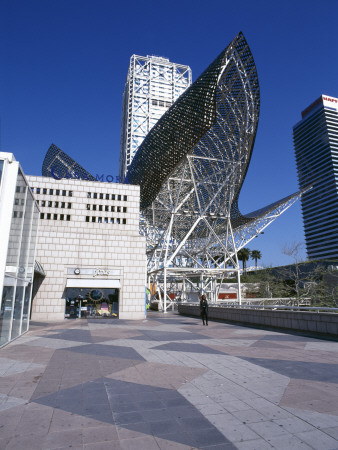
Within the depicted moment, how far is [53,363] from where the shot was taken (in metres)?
8.48

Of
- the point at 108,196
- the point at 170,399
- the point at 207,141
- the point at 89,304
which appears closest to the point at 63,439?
the point at 170,399

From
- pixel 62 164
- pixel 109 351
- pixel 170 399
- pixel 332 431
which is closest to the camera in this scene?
pixel 332 431

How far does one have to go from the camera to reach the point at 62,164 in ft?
170

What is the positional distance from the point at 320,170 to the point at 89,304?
17274 centimetres

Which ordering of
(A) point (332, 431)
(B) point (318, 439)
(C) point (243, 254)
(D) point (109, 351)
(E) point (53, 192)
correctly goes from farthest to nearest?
(C) point (243, 254) < (E) point (53, 192) < (D) point (109, 351) < (A) point (332, 431) < (B) point (318, 439)

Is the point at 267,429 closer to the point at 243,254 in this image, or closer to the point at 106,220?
the point at 106,220

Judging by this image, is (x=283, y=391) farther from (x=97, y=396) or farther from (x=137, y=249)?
(x=137, y=249)

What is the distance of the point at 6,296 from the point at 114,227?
1954 centimetres

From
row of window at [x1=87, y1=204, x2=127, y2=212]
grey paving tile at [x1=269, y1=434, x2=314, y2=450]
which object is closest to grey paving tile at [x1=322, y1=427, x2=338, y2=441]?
grey paving tile at [x1=269, y1=434, x2=314, y2=450]

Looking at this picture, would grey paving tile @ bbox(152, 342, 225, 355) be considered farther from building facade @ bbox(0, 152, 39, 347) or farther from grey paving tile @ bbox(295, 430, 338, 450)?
grey paving tile @ bbox(295, 430, 338, 450)

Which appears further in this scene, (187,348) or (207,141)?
(207,141)

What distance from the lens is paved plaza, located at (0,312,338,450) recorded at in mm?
3932

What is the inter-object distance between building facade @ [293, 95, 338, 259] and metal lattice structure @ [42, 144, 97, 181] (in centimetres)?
12853

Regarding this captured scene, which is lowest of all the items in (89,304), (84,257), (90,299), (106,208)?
(89,304)
